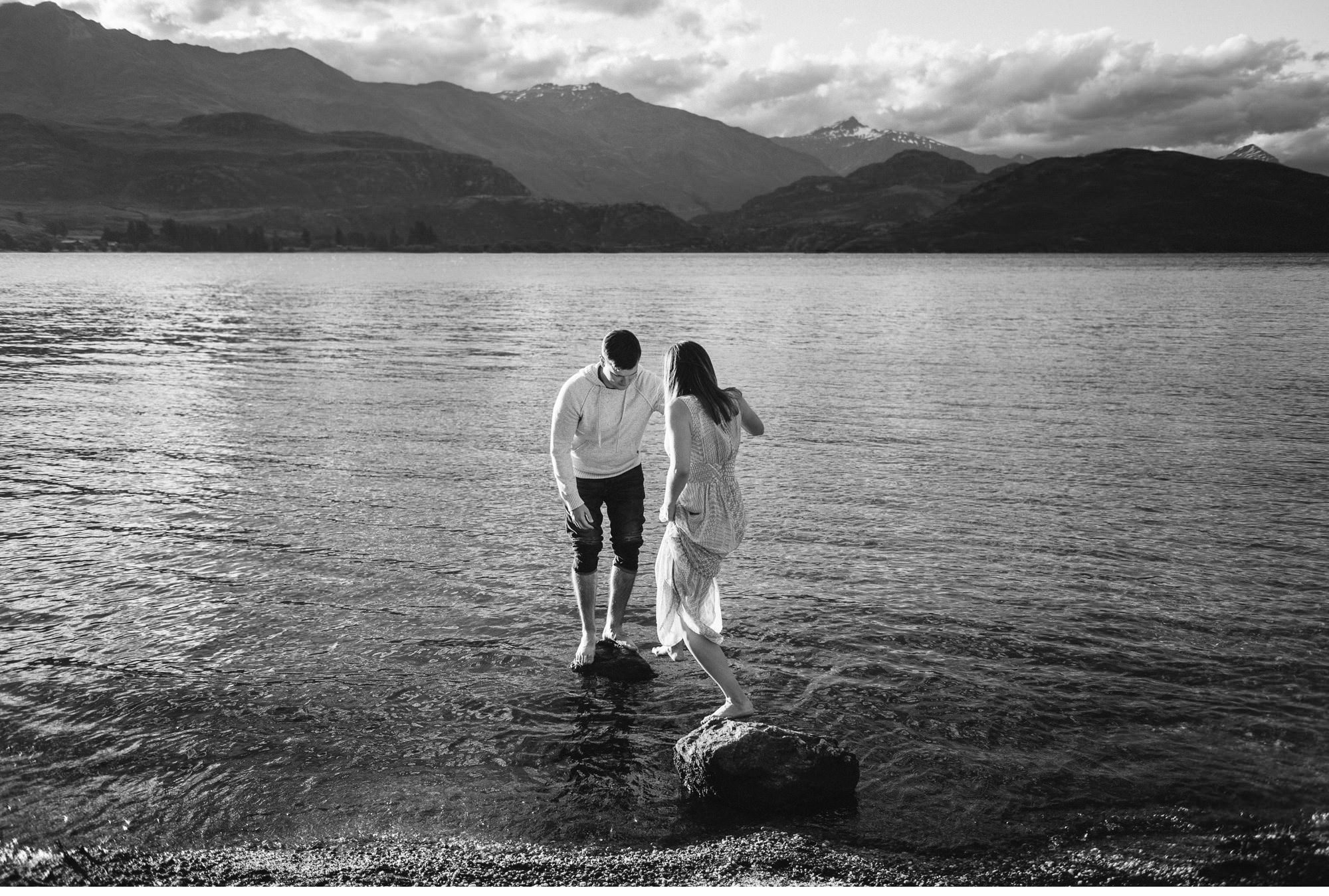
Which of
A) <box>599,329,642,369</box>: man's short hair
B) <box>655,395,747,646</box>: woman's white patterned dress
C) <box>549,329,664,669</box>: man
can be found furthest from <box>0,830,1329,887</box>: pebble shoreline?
<box>599,329,642,369</box>: man's short hair

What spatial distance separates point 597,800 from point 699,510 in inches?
89.8

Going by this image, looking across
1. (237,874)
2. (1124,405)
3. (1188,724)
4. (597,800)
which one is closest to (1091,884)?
(1188,724)

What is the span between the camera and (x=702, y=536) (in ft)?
24.7

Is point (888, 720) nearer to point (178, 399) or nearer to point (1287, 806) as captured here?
point (1287, 806)

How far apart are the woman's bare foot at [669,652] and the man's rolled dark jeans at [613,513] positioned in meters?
0.96

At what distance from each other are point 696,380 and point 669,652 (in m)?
2.55

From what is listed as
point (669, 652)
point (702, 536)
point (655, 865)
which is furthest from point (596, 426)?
point (655, 865)

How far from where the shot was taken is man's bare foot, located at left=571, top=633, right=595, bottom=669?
8914 millimetres

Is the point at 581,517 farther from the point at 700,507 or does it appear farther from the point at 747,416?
the point at 747,416

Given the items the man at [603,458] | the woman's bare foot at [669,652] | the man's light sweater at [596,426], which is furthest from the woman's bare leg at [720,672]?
the man's light sweater at [596,426]

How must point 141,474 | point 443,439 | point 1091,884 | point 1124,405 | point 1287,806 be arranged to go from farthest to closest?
point 1124,405 → point 443,439 → point 141,474 → point 1287,806 → point 1091,884

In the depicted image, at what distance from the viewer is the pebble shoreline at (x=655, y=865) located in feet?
20.1

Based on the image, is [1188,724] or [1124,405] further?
[1124,405]

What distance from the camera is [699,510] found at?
24.5 ft
